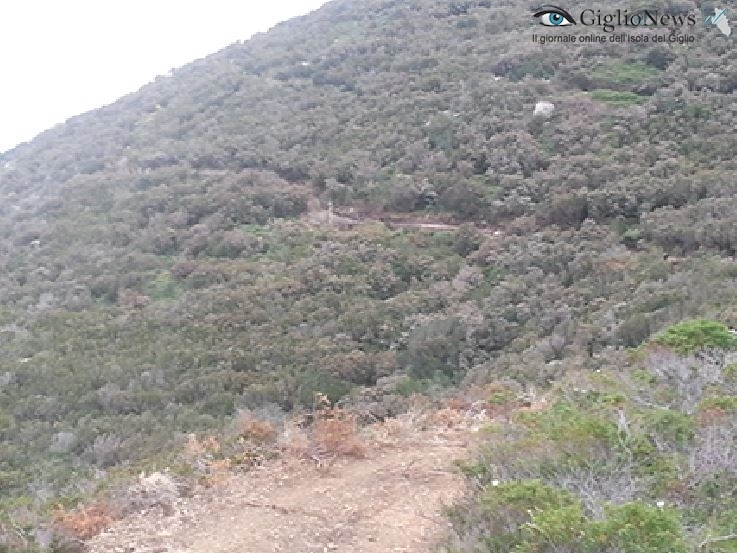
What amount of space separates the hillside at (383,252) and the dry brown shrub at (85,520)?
0.19 meters

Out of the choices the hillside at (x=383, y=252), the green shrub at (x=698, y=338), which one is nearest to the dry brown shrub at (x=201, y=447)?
the hillside at (x=383, y=252)

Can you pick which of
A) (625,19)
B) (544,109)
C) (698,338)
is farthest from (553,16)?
(698,338)

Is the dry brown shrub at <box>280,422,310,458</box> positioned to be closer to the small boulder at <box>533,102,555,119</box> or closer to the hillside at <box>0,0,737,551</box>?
the hillside at <box>0,0,737,551</box>

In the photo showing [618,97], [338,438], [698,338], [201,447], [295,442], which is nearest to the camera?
[698,338]

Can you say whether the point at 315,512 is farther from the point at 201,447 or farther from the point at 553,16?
the point at 553,16

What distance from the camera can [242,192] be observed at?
2575 cm

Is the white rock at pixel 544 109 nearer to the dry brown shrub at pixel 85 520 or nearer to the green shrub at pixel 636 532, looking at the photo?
the dry brown shrub at pixel 85 520

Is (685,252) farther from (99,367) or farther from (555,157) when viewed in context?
(99,367)

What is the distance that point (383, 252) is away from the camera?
19969 mm

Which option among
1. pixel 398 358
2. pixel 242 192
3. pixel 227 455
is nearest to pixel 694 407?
pixel 227 455

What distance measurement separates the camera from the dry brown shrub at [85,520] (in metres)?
5.78

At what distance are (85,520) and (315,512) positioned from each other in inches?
62.7

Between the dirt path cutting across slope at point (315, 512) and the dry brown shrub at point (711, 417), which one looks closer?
the dry brown shrub at point (711, 417)

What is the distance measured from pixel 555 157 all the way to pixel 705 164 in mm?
4211
